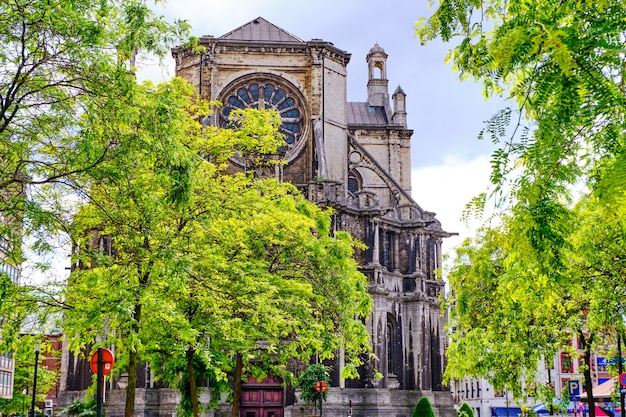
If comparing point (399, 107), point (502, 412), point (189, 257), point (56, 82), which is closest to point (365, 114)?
point (399, 107)

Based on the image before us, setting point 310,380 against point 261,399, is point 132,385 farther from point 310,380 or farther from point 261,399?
point 261,399

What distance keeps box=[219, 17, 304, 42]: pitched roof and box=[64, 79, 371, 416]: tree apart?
21.6 meters

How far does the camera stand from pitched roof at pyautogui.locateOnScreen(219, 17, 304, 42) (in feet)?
152

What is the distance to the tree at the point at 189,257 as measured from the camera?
12484 millimetres

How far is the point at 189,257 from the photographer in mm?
14523

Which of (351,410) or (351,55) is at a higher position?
(351,55)

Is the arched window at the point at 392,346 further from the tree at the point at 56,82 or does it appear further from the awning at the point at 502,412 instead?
the tree at the point at 56,82

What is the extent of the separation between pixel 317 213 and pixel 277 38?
21.0m

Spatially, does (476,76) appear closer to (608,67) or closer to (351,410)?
(608,67)

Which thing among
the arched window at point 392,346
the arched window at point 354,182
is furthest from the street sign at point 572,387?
the arched window at point 354,182

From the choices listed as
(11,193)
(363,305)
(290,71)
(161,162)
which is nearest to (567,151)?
(161,162)

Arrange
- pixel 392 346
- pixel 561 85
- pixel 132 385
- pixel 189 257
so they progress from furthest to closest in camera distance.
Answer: pixel 392 346, pixel 132 385, pixel 189 257, pixel 561 85

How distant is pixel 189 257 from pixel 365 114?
42831mm

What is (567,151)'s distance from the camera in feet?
19.6
